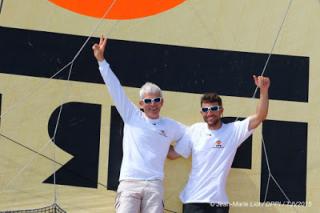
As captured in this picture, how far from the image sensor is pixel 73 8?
9.85 ft

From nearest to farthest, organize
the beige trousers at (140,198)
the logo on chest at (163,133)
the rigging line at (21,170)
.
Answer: the beige trousers at (140,198)
the logo on chest at (163,133)
the rigging line at (21,170)

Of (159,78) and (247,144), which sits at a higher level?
(159,78)

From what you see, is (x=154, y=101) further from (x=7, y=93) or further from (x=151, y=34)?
(x=7, y=93)

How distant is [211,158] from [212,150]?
0.04m

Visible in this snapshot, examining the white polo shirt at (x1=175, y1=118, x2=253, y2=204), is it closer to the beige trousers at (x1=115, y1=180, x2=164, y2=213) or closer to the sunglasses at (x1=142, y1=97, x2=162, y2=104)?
the beige trousers at (x1=115, y1=180, x2=164, y2=213)

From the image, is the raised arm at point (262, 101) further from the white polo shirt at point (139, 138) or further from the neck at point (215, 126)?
the white polo shirt at point (139, 138)

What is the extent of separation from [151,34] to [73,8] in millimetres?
425

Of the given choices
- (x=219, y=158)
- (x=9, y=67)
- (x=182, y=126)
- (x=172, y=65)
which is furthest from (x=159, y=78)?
(x=9, y=67)

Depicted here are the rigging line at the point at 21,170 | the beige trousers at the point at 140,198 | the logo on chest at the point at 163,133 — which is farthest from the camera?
the rigging line at the point at 21,170

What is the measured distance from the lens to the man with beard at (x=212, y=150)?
8.91 ft

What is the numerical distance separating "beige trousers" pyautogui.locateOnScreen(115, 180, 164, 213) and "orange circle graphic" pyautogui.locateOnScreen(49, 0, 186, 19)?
2.95 ft

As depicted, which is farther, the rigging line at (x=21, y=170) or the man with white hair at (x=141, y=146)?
the rigging line at (x=21, y=170)

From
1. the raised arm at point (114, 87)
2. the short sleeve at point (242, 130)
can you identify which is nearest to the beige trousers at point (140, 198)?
the raised arm at point (114, 87)

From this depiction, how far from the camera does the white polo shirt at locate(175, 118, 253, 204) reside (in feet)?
8.95
